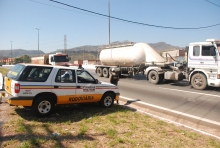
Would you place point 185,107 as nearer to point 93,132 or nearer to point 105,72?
point 93,132

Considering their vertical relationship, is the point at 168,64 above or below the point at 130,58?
below

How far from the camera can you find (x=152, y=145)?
4.32 meters

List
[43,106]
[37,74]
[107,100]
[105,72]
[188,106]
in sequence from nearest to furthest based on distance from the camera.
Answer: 1. [37,74]
2. [43,106]
3. [107,100]
4. [188,106]
5. [105,72]

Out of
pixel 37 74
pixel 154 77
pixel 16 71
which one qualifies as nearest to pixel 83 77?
pixel 37 74

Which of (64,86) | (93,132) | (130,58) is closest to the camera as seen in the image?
(93,132)

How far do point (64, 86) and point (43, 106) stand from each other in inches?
35.7

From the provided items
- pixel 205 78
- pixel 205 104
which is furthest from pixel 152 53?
pixel 205 104

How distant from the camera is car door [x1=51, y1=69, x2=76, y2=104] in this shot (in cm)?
606

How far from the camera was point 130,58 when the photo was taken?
16.7 m

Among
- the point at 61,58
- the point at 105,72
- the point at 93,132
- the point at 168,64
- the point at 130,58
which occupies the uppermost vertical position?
the point at 61,58

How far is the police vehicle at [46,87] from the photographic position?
5.52 metres

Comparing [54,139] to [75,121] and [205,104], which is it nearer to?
[75,121]

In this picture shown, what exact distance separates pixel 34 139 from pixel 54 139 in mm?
430

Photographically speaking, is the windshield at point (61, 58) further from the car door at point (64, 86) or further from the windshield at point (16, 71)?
the car door at point (64, 86)
